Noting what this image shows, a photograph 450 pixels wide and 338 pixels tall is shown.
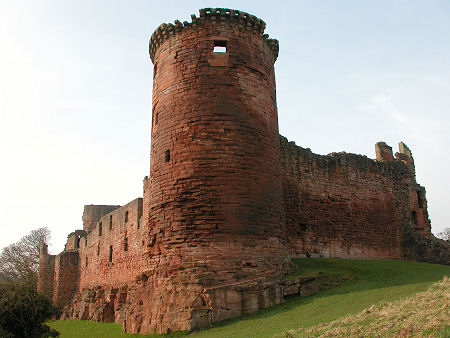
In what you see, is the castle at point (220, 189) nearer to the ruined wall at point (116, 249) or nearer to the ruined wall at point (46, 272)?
the ruined wall at point (116, 249)

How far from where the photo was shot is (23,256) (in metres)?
38.2

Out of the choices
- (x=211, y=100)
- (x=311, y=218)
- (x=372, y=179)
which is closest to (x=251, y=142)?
(x=211, y=100)

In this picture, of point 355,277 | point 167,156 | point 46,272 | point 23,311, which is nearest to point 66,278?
point 46,272

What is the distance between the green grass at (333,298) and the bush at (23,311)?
356 cm

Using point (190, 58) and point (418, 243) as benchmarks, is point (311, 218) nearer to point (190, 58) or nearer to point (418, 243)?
point (418, 243)

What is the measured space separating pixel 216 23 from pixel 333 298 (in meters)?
8.38

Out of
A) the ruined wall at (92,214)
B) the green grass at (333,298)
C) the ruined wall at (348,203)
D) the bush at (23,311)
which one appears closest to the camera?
the green grass at (333,298)

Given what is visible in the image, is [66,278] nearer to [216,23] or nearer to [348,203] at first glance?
[348,203]

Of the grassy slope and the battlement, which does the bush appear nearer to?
the grassy slope

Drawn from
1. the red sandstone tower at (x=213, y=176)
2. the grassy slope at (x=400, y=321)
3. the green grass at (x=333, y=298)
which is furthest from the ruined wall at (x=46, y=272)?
the grassy slope at (x=400, y=321)

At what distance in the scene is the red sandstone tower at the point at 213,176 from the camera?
11203 millimetres

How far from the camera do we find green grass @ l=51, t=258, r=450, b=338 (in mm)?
9266

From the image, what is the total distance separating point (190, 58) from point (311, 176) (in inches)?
284

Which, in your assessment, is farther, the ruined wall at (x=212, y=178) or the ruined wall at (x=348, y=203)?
the ruined wall at (x=348, y=203)
